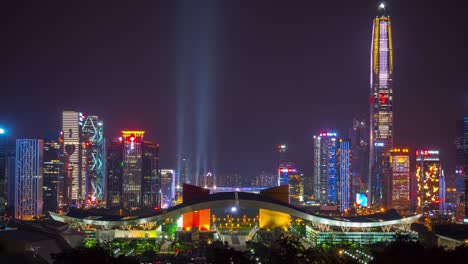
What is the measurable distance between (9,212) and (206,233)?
36.8 m

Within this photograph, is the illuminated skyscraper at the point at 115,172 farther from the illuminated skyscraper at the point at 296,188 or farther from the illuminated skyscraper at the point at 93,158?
the illuminated skyscraper at the point at 296,188

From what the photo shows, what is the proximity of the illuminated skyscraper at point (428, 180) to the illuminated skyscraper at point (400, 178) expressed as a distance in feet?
8.07

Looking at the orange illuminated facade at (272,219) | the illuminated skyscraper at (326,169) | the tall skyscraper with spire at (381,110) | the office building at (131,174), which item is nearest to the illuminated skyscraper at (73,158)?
the office building at (131,174)

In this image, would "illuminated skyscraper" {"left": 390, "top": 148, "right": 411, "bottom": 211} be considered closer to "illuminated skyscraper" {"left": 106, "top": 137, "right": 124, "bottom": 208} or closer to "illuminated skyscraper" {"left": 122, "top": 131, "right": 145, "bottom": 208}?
"illuminated skyscraper" {"left": 122, "top": 131, "right": 145, "bottom": 208}

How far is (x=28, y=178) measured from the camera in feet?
328

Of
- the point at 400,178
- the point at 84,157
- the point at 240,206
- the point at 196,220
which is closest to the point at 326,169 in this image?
the point at 400,178

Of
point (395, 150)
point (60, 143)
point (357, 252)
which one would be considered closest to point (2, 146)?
point (60, 143)

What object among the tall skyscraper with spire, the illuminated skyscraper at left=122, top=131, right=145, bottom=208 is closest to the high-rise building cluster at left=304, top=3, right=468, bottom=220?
the tall skyscraper with spire

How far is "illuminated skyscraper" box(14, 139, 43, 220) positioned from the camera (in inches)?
3853

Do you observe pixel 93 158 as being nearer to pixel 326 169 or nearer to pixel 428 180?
pixel 326 169

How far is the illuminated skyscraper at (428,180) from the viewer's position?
108 m

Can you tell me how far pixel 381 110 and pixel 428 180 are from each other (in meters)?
16.4

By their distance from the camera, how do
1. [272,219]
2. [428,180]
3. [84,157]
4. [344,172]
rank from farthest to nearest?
[344,172] < [84,157] < [428,180] < [272,219]

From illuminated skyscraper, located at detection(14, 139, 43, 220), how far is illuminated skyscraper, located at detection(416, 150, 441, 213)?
63.9 m
